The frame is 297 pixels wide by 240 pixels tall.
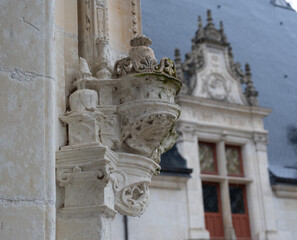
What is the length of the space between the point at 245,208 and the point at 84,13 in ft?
36.5

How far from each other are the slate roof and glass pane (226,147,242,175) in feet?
2.57

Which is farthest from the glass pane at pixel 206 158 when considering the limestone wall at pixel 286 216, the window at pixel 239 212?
the limestone wall at pixel 286 216

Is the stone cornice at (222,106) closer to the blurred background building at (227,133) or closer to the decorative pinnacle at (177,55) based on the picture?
the blurred background building at (227,133)

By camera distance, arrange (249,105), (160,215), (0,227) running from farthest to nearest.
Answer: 1. (249,105)
2. (160,215)
3. (0,227)

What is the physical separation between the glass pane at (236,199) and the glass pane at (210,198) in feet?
1.74

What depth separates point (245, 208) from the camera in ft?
46.3

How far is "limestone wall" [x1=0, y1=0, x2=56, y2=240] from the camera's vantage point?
245 centimetres

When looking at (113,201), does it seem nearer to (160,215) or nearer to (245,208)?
(160,215)

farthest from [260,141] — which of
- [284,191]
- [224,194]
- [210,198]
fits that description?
[210,198]

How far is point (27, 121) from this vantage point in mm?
2570

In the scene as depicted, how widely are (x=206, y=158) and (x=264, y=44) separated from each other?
3914mm

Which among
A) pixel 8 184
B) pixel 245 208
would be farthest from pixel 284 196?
pixel 8 184

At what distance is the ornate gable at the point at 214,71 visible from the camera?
1391 cm

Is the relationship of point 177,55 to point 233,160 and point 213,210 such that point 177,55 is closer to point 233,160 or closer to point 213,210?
point 233,160
